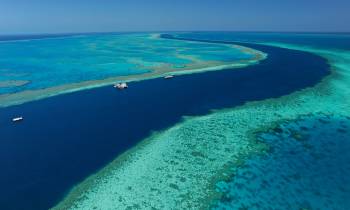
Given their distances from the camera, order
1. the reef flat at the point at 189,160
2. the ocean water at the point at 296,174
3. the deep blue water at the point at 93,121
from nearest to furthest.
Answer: the ocean water at the point at 296,174, the reef flat at the point at 189,160, the deep blue water at the point at 93,121

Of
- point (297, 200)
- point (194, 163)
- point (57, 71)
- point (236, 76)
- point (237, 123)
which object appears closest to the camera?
point (297, 200)

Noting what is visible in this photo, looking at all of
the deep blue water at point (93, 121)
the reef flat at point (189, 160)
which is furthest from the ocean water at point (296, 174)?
the deep blue water at point (93, 121)

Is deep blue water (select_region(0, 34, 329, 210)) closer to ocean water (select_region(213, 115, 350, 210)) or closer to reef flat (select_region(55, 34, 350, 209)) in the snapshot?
reef flat (select_region(55, 34, 350, 209))

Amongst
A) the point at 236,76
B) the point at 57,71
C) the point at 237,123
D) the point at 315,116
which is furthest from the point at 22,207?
the point at 57,71

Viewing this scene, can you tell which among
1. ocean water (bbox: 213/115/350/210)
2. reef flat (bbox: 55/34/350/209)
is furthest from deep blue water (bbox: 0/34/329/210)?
ocean water (bbox: 213/115/350/210)

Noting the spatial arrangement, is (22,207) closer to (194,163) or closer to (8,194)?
(8,194)

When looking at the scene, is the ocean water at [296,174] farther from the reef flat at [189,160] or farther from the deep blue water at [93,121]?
the deep blue water at [93,121]
